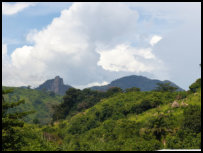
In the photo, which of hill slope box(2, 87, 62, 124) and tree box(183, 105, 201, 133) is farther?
hill slope box(2, 87, 62, 124)

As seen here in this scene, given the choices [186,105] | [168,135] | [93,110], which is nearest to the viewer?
[168,135]

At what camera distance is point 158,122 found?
1783 inches

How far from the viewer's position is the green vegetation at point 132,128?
40.6m

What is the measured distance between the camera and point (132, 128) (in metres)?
50.2

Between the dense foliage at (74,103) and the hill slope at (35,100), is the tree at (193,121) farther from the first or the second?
the hill slope at (35,100)

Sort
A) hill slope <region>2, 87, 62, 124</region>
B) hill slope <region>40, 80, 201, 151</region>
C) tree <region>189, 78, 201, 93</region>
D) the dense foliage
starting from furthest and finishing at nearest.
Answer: hill slope <region>2, 87, 62, 124</region> → the dense foliage → tree <region>189, 78, 201, 93</region> → hill slope <region>40, 80, 201, 151</region>

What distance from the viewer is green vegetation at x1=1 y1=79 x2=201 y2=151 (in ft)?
133

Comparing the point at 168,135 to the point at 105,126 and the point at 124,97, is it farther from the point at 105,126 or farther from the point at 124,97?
the point at 124,97

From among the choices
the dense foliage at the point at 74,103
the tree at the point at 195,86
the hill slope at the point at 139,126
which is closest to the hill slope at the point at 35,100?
the dense foliage at the point at 74,103

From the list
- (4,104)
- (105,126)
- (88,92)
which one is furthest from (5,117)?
(88,92)

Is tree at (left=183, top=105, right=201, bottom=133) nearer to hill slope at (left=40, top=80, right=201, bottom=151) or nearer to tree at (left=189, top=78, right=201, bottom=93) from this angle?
hill slope at (left=40, top=80, right=201, bottom=151)

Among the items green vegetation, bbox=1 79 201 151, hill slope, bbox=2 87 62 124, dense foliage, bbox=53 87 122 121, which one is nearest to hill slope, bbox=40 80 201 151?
green vegetation, bbox=1 79 201 151

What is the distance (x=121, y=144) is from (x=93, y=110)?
28.9 meters

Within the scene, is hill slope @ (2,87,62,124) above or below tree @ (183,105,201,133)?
above
